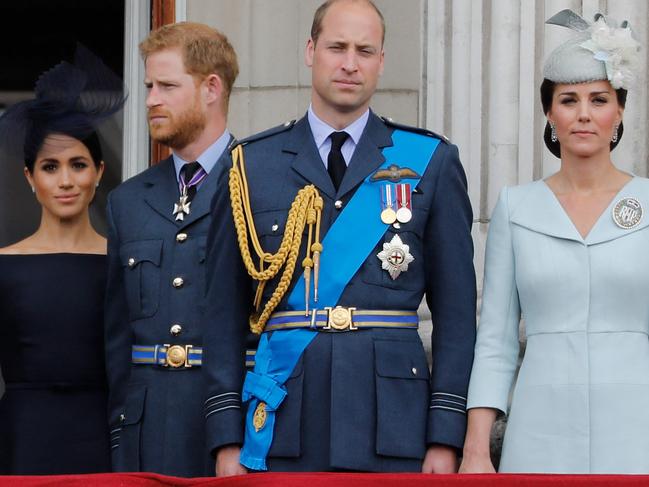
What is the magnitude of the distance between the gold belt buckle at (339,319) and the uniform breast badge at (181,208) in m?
0.85

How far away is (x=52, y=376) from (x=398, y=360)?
4.11 feet

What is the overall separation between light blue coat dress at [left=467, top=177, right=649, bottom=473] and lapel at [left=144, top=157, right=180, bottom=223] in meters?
1.15

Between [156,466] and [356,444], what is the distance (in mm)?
837

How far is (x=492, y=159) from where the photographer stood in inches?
239

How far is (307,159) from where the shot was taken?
16.7 feet

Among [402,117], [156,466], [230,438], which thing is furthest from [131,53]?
[230,438]

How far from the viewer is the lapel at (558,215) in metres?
4.81

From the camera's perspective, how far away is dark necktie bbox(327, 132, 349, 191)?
508 centimetres

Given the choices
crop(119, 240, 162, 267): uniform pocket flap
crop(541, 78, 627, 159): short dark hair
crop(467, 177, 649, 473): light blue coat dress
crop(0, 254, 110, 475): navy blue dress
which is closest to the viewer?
crop(467, 177, 649, 473): light blue coat dress

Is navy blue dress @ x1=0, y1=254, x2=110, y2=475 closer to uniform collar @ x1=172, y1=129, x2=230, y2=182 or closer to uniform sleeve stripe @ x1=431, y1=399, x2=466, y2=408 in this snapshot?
uniform collar @ x1=172, y1=129, x2=230, y2=182

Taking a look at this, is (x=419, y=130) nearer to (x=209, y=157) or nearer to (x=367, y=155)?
(x=367, y=155)

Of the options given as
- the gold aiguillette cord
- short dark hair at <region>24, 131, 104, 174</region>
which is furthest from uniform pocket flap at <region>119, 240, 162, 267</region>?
the gold aiguillette cord

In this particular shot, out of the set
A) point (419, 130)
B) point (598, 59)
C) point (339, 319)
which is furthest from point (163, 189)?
point (598, 59)

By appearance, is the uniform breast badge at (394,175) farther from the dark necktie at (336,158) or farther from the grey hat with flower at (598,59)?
the grey hat with flower at (598,59)
